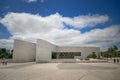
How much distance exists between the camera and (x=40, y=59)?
172ft

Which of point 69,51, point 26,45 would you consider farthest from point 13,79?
point 69,51

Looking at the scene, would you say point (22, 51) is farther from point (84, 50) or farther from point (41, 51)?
point (84, 50)

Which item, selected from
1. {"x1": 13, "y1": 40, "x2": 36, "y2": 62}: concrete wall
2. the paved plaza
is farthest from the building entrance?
the paved plaza

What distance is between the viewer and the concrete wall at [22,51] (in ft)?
173

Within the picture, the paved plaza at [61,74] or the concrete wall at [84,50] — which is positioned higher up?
the concrete wall at [84,50]

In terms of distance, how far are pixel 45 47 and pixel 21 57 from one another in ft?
31.0

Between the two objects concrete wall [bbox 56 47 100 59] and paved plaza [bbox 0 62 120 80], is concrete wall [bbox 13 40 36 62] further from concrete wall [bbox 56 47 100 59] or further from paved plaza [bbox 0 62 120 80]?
paved plaza [bbox 0 62 120 80]

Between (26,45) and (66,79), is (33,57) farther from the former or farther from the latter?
(66,79)

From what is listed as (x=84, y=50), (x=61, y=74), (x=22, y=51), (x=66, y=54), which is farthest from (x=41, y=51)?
(x=61, y=74)

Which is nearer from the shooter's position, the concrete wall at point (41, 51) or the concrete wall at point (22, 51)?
the concrete wall at point (41, 51)

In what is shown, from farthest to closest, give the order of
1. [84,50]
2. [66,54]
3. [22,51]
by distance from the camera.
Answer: [66,54]
[84,50]
[22,51]

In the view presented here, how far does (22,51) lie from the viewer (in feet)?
180

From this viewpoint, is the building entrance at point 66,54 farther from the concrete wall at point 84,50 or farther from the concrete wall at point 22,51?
the concrete wall at point 22,51

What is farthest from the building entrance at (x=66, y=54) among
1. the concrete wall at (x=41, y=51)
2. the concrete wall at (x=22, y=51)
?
the concrete wall at (x=41, y=51)
